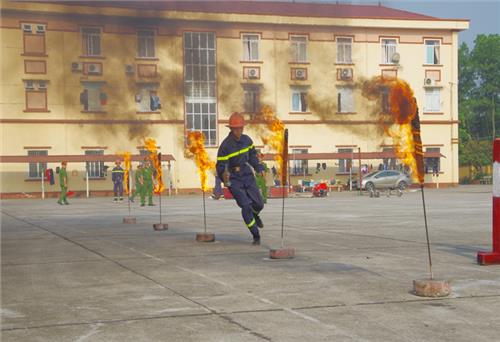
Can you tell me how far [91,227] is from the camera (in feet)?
51.0

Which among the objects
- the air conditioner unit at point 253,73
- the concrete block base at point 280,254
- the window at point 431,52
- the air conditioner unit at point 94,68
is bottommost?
the concrete block base at point 280,254

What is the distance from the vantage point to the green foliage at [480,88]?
78.0 metres

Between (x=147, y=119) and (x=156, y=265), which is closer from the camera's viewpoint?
(x=156, y=265)

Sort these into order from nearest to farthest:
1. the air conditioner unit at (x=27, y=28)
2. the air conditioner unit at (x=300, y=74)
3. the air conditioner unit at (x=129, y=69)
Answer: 1. the air conditioner unit at (x=27, y=28)
2. the air conditioner unit at (x=129, y=69)
3. the air conditioner unit at (x=300, y=74)

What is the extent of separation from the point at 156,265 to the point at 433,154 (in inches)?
1774

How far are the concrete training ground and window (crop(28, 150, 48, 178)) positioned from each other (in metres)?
31.5

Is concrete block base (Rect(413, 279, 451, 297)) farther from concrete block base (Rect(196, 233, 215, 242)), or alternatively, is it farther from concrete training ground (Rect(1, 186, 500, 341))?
concrete block base (Rect(196, 233, 215, 242))

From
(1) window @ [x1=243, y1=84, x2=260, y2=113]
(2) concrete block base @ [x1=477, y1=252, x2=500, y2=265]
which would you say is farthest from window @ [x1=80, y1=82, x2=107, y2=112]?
(2) concrete block base @ [x1=477, y1=252, x2=500, y2=265]

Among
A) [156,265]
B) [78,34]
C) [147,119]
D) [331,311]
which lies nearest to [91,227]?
[156,265]

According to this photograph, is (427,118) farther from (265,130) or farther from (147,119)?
(147,119)

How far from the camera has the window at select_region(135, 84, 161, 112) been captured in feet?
109

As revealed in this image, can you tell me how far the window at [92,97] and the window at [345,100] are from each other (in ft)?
44.8

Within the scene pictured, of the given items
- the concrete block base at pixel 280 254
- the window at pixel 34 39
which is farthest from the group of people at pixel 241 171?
the window at pixel 34 39

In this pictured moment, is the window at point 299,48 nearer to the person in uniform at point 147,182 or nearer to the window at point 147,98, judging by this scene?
the window at point 147,98
